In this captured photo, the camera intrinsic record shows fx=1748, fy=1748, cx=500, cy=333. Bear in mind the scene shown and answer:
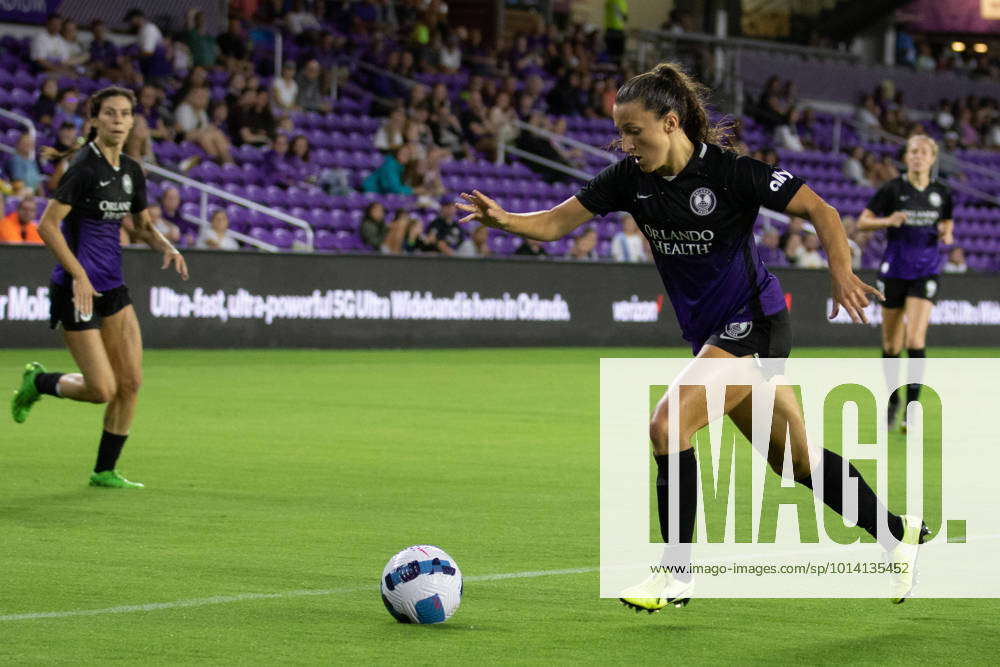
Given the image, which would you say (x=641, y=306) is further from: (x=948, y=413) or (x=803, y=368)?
(x=948, y=413)

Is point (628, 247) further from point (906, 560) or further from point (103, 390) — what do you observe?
point (906, 560)

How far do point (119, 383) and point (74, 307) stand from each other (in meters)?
0.52

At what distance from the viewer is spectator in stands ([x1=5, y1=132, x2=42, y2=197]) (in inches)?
Result: 835

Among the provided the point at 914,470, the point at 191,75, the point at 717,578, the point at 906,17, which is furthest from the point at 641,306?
the point at 906,17

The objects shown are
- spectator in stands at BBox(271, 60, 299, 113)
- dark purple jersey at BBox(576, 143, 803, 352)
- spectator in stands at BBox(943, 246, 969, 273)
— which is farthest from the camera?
spectator in stands at BBox(943, 246, 969, 273)

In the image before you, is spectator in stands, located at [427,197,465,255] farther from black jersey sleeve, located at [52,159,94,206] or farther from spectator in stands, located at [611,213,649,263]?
black jersey sleeve, located at [52,159,94,206]

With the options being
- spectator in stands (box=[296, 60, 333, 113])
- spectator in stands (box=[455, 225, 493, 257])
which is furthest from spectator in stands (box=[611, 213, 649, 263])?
spectator in stands (box=[296, 60, 333, 113])

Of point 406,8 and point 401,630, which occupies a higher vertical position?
point 406,8

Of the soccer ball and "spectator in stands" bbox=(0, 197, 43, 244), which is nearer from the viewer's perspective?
the soccer ball

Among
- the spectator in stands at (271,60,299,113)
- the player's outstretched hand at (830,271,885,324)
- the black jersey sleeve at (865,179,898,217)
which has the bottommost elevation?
the player's outstretched hand at (830,271,885,324)

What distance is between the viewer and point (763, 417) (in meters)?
6.30

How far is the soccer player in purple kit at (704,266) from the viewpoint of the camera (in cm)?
616

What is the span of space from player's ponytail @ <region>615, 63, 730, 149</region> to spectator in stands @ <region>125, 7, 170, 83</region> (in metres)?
19.5

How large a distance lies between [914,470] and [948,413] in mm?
4746
